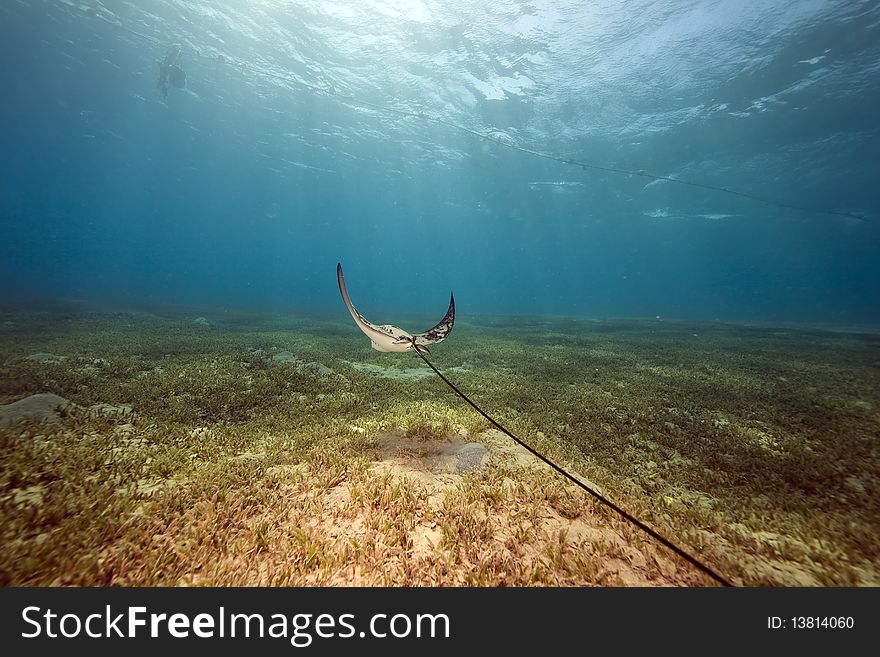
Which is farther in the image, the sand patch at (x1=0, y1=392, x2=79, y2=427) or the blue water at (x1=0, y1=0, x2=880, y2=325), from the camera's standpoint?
the blue water at (x1=0, y1=0, x2=880, y2=325)

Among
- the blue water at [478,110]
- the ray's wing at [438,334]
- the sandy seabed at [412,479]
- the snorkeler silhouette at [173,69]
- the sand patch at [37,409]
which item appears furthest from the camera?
the snorkeler silhouette at [173,69]

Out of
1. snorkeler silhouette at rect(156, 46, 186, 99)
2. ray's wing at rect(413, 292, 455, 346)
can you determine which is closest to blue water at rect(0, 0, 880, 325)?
snorkeler silhouette at rect(156, 46, 186, 99)

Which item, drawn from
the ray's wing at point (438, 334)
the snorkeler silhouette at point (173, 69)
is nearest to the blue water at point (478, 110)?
the snorkeler silhouette at point (173, 69)

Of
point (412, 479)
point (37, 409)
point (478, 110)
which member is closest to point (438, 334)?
point (412, 479)

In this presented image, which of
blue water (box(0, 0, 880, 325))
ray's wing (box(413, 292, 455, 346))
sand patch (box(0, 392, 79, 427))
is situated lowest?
sand patch (box(0, 392, 79, 427))

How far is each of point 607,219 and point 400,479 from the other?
69.7m

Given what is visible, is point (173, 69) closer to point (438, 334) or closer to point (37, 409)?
point (37, 409)

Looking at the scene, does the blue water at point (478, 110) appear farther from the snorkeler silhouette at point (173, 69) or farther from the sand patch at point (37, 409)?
the sand patch at point (37, 409)

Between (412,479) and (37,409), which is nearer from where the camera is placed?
(412,479)

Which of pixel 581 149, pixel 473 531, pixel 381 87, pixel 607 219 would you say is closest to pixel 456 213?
pixel 607 219

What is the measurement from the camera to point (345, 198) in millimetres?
70688

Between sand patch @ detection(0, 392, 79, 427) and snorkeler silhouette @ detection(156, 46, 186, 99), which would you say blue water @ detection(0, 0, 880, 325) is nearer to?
snorkeler silhouette @ detection(156, 46, 186, 99)
